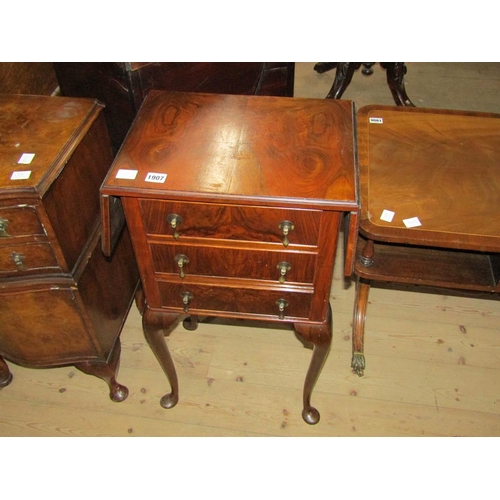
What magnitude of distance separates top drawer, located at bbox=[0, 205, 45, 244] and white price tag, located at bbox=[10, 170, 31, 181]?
0.25 ft

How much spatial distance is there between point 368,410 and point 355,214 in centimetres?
103

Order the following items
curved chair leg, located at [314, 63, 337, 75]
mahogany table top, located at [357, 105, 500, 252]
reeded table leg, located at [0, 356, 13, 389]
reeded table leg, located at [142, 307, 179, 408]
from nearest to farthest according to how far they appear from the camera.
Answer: mahogany table top, located at [357, 105, 500, 252]
reeded table leg, located at [142, 307, 179, 408]
reeded table leg, located at [0, 356, 13, 389]
curved chair leg, located at [314, 63, 337, 75]

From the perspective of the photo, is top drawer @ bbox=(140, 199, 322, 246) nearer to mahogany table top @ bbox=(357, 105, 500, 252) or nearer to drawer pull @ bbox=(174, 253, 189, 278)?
drawer pull @ bbox=(174, 253, 189, 278)

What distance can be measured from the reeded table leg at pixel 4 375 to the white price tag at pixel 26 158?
0.98 metres

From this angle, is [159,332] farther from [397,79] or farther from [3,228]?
[397,79]

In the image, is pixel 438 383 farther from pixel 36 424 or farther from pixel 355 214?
pixel 36 424

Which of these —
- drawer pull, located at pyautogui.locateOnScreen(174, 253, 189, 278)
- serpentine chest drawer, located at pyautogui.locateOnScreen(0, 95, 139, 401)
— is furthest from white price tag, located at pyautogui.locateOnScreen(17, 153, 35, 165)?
drawer pull, located at pyautogui.locateOnScreen(174, 253, 189, 278)

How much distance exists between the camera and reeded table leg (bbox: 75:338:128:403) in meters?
1.81

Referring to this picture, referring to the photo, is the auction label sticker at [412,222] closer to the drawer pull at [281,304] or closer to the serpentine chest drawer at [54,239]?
the drawer pull at [281,304]

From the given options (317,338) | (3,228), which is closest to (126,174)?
(3,228)

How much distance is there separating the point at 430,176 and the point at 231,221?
28.6 inches

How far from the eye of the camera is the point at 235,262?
1.35 m
